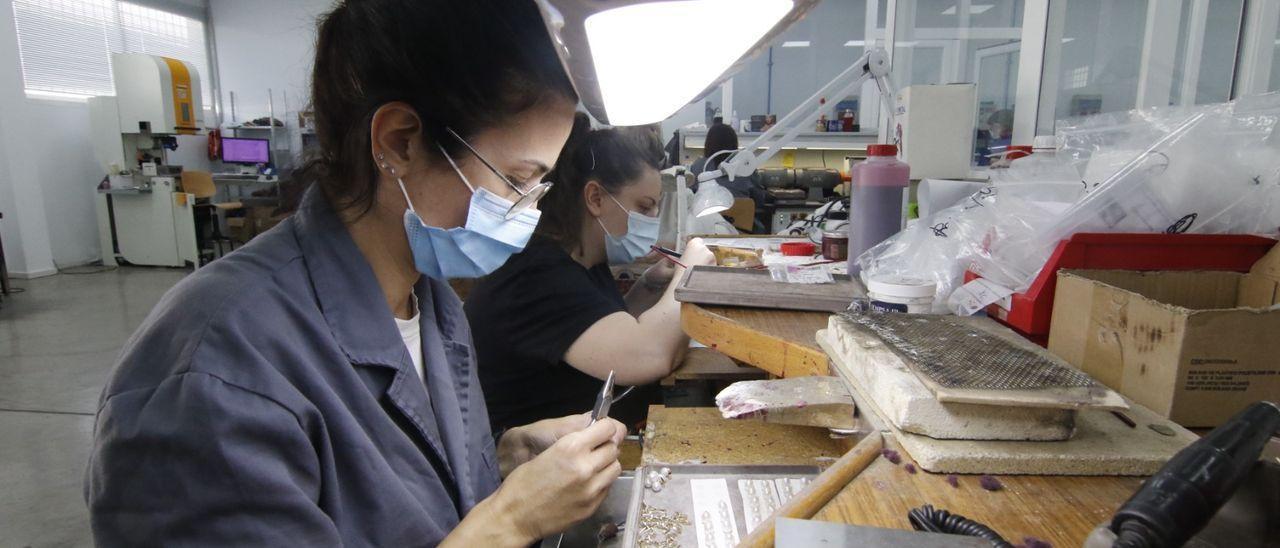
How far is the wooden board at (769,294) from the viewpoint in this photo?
122cm

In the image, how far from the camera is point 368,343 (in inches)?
32.0

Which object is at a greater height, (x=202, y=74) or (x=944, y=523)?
(x=202, y=74)

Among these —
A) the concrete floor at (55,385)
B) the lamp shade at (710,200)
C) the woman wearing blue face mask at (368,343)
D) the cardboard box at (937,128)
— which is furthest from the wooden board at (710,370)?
the cardboard box at (937,128)

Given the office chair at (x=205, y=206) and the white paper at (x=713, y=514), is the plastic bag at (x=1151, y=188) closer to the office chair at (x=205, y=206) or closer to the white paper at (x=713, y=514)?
the white paper at (x=713, y=514)

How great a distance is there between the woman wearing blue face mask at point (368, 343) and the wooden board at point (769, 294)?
374mm

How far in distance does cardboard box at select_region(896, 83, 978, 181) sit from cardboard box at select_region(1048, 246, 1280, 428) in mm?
1491

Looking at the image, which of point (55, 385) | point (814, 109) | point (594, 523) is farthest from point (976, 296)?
point (55, 385)

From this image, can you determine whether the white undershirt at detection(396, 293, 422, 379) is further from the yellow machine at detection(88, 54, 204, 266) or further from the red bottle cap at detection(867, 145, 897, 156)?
the yellow machine at detection(88, 54, 204, 266)

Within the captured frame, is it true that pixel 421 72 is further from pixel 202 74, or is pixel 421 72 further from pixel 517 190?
pixel 202 74

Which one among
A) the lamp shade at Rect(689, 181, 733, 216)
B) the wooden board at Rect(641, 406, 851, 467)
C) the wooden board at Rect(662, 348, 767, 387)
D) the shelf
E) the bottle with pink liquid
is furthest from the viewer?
the shelf

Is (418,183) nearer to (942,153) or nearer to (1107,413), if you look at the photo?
(1107,413)

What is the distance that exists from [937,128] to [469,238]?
6.38 ft

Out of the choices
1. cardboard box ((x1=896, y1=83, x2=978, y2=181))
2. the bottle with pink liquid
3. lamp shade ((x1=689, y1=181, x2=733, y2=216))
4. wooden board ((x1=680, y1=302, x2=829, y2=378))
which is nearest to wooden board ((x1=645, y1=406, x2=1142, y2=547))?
wooden board ((x1=680, y1=302, x2=829, y2=378))

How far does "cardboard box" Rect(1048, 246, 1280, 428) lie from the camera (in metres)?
0.74
